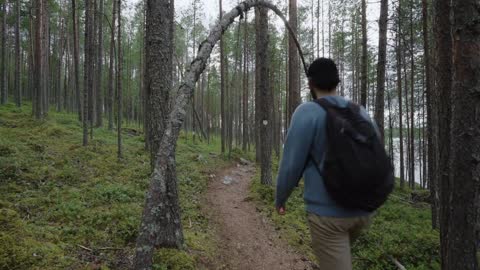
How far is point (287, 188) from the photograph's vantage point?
2.15 metres

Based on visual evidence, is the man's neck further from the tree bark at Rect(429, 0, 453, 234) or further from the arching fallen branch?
the tree bark at Rect(429, 0, 453, 234)

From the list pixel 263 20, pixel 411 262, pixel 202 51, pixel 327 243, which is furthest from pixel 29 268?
pixel 263 20

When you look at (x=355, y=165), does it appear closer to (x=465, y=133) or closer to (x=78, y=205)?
(x=465, y=133)

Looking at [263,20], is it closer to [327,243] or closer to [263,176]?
[263,176]

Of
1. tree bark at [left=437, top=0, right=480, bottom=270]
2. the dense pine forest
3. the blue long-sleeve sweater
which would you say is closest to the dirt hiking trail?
the dense pine forest

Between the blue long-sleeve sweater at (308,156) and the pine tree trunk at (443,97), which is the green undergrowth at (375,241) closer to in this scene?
the pine tree trunk at (443,97)

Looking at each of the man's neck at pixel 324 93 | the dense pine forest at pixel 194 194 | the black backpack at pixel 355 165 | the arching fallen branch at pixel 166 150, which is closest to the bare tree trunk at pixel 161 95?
the dense pine forest at pixel 194 194

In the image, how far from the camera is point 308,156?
210cm

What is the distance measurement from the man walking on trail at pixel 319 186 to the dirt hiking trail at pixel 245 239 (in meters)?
3.70

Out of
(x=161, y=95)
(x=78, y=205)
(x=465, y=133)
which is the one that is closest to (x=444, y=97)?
(x=465, y=133)

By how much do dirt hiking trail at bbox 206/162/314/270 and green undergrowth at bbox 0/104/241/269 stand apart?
37 centimetres

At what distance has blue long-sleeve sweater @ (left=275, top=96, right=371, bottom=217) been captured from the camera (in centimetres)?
202

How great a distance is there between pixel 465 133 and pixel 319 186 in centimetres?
162

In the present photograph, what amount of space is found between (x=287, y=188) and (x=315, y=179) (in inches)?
8.0
